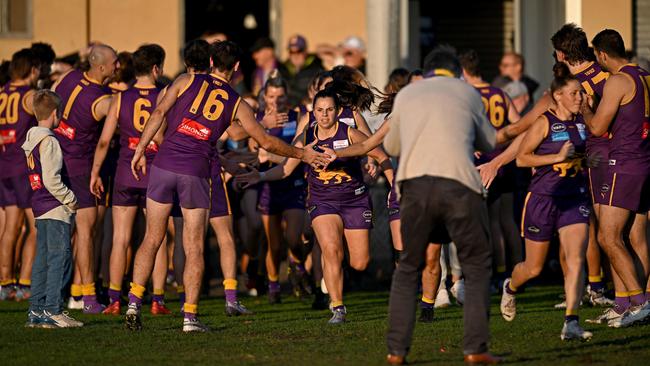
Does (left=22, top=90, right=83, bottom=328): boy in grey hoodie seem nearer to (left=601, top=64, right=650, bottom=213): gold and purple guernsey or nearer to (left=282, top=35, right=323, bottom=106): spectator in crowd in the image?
(left=601, top=64, right=650, bottom=213): gold and purple guernsey

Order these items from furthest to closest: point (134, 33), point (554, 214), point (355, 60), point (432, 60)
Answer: point (134, 33) < point (355, 60) < point (554, 214) < point (432, 60)

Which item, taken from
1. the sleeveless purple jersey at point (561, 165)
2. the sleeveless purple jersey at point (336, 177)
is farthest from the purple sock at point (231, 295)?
the sleeveless purple jersey at point (561, 165)

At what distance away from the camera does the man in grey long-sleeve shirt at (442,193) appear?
882 cm

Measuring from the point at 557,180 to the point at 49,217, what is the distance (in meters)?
4.34

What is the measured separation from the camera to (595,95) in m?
11.9

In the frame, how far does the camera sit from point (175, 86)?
10.9 metres

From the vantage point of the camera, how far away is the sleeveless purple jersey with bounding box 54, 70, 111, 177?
519 inches

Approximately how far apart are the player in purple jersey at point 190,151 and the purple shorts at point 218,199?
157 centimetres

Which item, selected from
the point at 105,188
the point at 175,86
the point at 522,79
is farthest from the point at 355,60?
the point at 175,86

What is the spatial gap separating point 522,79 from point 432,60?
795cm

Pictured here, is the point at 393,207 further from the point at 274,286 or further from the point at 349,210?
the point at 274,286

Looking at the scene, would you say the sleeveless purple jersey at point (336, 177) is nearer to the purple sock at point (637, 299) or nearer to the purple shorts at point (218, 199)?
the purple shorts at point (218, 199)

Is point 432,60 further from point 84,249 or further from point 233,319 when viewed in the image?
point 84,249

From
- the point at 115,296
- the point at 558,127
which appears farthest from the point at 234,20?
the point at 558,127
